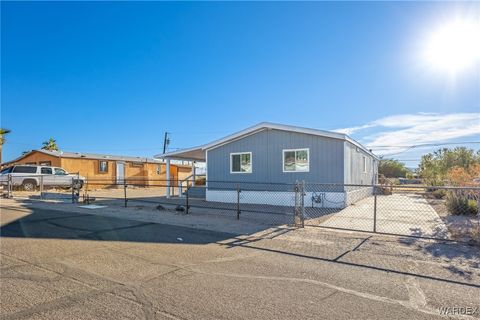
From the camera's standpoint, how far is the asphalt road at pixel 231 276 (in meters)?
3.27

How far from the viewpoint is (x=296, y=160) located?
13852 mm

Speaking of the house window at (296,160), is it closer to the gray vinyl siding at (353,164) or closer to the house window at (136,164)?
the gray vinyl siding at (353,164)

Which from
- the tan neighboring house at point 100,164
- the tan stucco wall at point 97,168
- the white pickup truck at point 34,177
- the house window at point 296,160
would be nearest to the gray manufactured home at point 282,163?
the house window at point 296,160

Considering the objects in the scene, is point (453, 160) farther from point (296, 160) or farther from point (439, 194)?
point (296, 160)

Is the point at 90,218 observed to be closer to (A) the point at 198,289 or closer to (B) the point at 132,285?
(B) the point at 132,285

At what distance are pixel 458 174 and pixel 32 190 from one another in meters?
26.0

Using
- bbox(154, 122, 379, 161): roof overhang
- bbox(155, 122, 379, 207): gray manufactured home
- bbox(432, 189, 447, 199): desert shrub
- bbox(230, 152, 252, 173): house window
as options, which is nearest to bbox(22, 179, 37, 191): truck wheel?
bbox(154, 122, 379, 161): roof overhang

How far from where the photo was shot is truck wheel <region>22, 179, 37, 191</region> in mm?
21109

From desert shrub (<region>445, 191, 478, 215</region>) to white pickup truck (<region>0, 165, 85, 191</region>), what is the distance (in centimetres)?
2042

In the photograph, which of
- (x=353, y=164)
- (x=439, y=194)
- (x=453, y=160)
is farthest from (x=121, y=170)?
(x=453, y=160)

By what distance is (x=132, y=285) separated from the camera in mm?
3953

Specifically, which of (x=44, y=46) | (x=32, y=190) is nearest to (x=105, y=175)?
(x=32, y=190)

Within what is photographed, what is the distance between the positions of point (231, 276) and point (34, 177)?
73.4 feet

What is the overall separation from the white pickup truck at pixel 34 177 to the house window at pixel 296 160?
14.2 meters
